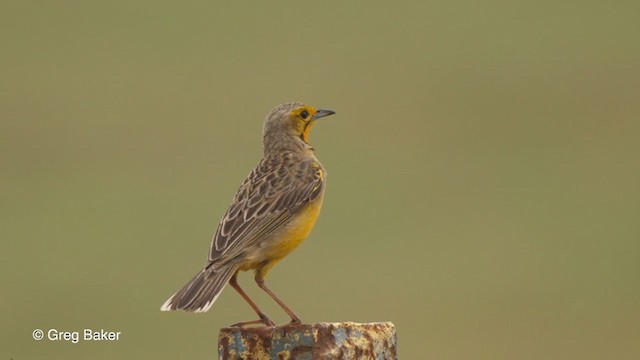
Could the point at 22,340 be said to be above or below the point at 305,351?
above

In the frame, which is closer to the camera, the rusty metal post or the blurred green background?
the rusty metal post

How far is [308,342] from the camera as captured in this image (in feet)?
16.6

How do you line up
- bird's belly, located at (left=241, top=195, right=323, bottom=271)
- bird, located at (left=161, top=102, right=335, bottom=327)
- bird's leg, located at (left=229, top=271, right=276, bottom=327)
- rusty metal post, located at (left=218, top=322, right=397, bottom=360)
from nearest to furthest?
rusty metal post, located at (left=218, top=322, right=397, bottom=360) → bird's leg, located at (left=229, top=271, right=276, bottom=327) → bird, located at (left=161, top=102, right=335, bottom=327) → bird's belly, located at (left=241, top=195, right=323, bottom=271)

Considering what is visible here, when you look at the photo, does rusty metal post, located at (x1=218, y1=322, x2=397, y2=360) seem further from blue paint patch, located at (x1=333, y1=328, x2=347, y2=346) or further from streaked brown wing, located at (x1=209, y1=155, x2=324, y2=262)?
streaked brown wing, located at (x1=209, y1=155, x2=324, y2=262)

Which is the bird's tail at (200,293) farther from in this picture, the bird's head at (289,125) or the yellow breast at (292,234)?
the bird's head at (289,125)

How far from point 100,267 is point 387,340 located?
16248mm

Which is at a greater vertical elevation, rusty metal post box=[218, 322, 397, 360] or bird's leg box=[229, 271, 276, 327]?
bird's leg box=[229, 271, 276, 327]

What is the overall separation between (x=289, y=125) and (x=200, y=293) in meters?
2.25

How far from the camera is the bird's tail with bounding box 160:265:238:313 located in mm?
Answer: 6156

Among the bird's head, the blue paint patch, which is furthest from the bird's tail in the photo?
the bird's head

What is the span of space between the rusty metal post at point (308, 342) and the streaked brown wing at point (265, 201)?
151 centimetres

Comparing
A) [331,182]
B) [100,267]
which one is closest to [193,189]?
[331,182]

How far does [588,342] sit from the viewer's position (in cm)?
1798

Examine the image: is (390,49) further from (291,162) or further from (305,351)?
(305,351)
